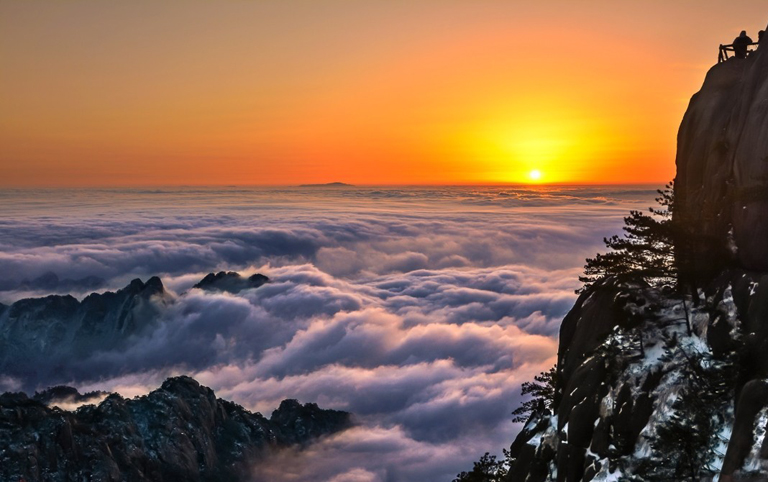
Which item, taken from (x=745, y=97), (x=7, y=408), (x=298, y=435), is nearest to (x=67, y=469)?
(x=7, y=408)

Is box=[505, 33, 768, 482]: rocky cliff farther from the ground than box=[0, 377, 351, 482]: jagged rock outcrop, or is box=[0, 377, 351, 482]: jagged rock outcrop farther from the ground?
box=[505, 33, 768, 482]: rocky cliff

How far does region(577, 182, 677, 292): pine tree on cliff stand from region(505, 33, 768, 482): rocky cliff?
104 cm

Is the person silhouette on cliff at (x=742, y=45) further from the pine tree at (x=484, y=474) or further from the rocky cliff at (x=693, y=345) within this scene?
the pine tree at (x=484, y=474)

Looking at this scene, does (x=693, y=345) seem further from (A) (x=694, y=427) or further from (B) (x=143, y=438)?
(B) (x=143, y=438)

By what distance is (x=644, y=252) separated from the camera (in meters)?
47.1

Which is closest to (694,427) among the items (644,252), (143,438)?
(644,252)

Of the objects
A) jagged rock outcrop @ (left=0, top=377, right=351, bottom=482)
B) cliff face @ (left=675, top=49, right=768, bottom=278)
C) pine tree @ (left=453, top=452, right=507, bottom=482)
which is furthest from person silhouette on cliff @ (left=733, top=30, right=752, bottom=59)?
jagged rock outcrop @ (left=0, top=377, right=351, bottom=482)

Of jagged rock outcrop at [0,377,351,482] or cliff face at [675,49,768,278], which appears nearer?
cliff face at [675,49,768,278]

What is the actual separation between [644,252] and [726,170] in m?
7.96

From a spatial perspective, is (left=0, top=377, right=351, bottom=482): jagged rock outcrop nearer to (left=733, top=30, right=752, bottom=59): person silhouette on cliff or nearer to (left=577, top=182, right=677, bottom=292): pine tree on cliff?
(left=577, top=182, right=677, bottom=292): pine tree on cliff

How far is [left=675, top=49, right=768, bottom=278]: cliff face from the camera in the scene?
133 ft

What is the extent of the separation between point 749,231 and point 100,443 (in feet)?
428

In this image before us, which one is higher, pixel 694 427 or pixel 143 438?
pixel 694 427

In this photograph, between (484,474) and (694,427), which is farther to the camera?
(484,474)
